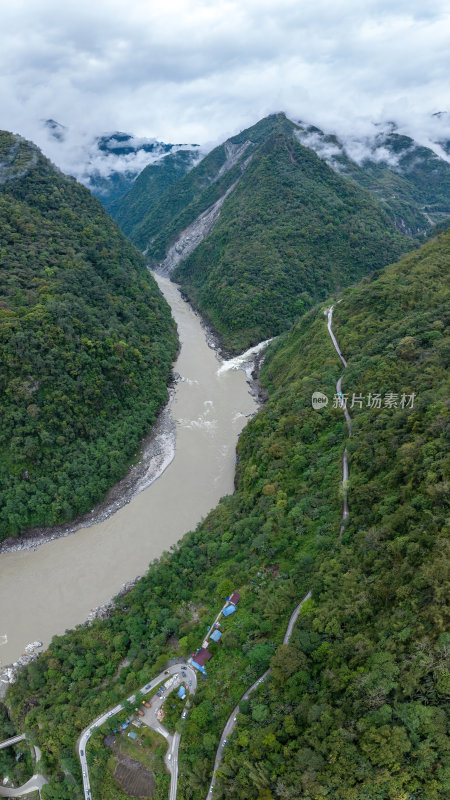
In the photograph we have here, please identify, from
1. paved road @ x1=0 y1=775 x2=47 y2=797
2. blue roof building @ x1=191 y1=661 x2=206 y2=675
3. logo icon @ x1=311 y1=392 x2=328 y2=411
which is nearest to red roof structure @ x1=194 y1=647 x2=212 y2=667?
blue roof building @ x1=191 y1=661 x2=206 y2=675

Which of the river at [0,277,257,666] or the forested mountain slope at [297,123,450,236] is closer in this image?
the river at [0,277,257,666]

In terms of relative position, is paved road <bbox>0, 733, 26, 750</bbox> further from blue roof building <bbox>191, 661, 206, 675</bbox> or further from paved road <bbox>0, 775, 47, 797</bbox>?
blue roof building <bbox>191, 661, 206, 675</bbox>

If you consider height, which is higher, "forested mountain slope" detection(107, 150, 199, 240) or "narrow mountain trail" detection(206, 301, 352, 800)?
"forested mountain slope" detection(107, 150, 199, 240)

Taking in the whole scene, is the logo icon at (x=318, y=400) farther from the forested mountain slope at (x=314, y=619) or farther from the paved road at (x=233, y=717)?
the paved road at (x=233, y=717)

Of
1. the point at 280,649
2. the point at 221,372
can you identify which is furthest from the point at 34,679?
the point at 221,372

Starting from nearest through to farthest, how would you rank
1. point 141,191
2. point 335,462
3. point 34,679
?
point 34,679 → point 335,462 → point 141,191

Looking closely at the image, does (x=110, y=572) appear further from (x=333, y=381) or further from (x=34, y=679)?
(x=333, y=381)

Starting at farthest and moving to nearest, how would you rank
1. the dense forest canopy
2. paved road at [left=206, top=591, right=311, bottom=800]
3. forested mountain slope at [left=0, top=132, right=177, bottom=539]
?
the dense forest canopy, forested mountain slope at [left=0, top=132, right=177, bottom=539], paved road at [left=206, top=591, right=311, bottom=800]

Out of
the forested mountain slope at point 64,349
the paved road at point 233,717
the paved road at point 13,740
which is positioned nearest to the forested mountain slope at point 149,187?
the forested mountain slope at point 64,349
